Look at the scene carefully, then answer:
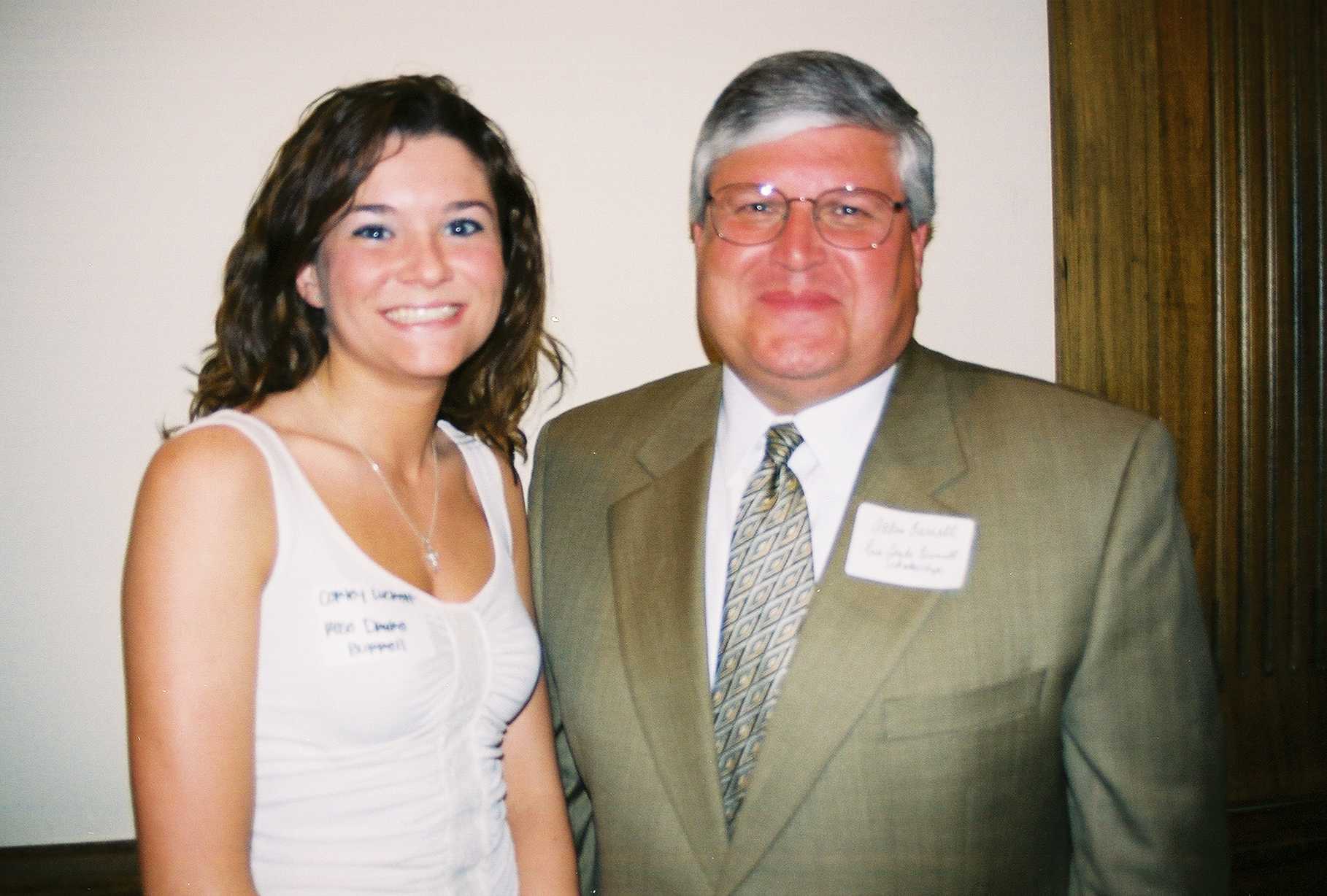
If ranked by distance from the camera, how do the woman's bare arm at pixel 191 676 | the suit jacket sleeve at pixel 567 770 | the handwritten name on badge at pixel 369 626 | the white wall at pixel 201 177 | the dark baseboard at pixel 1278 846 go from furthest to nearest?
the dark baseboard at pixel 1278 846, the white wall at pixel 201 177, the suit jacket sleeve at pixel 567 770, the handwritten name on badge at pixel 369 626, the woman's bare arm at pixel 191 676

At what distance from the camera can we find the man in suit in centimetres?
120

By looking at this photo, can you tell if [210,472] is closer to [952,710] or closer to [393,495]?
[393,495]


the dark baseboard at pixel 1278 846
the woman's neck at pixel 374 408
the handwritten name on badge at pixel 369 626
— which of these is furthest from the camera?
the dark baseboard at pixel 1278 846

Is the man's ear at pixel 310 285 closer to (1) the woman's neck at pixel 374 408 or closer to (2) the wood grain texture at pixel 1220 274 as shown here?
(1) the woman's neck at pixel 374 408

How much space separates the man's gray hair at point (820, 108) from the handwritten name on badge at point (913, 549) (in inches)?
20.1

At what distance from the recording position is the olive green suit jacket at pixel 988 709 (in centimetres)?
119

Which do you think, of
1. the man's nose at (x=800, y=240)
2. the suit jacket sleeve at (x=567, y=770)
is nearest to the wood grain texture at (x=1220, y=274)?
the man's nose at (x=800, y=240)

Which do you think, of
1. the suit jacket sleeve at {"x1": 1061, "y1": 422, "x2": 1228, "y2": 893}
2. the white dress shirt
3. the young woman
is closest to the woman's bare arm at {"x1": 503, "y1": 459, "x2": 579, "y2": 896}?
the young woman

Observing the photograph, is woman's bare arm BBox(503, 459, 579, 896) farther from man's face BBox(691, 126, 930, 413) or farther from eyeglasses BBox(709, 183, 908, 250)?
eyeglasses BBox(709, 183, 908, 250)

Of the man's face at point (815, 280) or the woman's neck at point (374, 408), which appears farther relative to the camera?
the woman's neck at point (374, 408)

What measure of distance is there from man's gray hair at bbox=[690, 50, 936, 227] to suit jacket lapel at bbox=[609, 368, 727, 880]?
0.48 metres

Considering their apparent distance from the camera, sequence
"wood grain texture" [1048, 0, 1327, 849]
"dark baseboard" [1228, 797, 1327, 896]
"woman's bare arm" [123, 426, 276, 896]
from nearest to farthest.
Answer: "woman's bare arm" [123, 426, 276, 896], "wood grain texture" [1048, 0, 1327, 849], "dark baseboard" [1228, 797, 1327, 896]

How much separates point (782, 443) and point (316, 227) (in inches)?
33.0

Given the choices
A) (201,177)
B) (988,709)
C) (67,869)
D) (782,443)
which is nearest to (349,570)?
(782,443)
